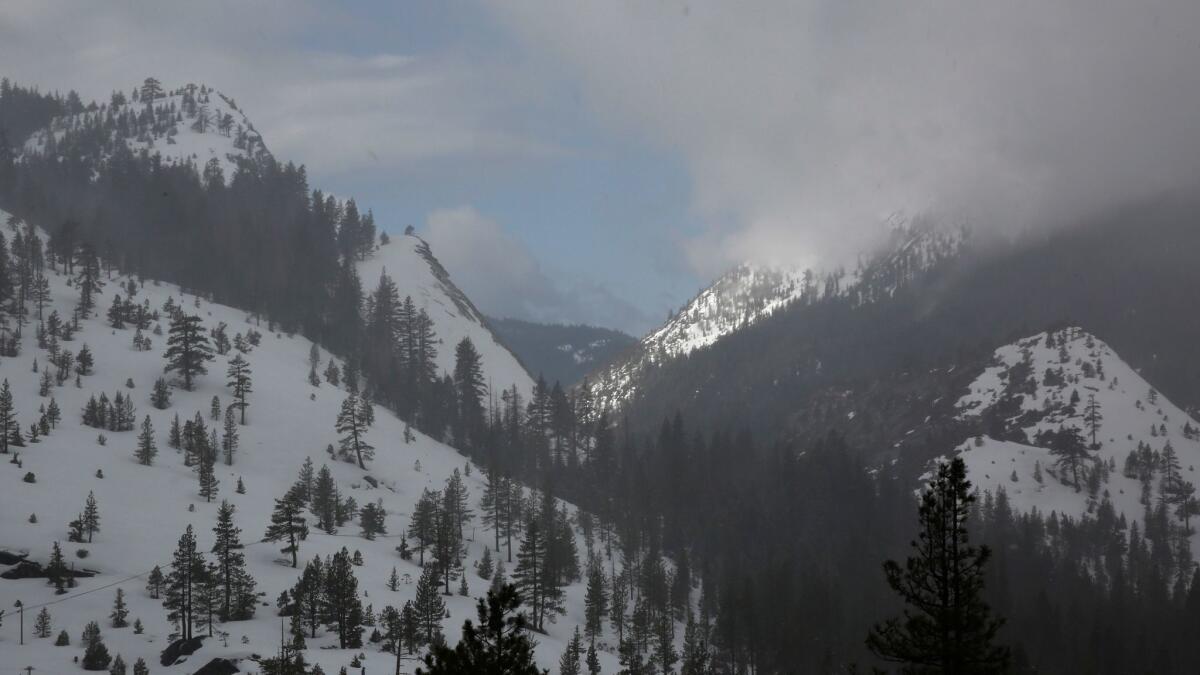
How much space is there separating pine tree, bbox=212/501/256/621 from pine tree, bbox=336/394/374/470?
38.4 meters

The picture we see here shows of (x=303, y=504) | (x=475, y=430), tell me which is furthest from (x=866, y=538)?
(x=303, y=504)

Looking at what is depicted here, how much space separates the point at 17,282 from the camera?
125812 millimetres

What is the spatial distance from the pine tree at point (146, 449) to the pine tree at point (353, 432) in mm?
23611

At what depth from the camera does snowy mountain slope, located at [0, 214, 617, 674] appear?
68188mm

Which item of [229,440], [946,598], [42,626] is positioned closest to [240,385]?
[229,440]

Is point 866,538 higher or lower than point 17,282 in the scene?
lower

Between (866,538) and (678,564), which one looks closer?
(678,564)

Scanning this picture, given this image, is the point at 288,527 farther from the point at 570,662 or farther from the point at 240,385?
the point at 240,385

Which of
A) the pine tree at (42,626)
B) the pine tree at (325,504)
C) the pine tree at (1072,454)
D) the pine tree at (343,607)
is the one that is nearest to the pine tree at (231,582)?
the pine tree at (343,607)

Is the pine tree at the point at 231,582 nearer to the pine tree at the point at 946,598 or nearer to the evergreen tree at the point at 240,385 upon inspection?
the evergreen tree at the point at 240,385

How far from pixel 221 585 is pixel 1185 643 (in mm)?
124901

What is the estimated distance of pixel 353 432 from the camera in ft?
383

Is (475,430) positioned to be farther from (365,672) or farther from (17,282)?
(365,672)

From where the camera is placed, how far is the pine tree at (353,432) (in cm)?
11475
